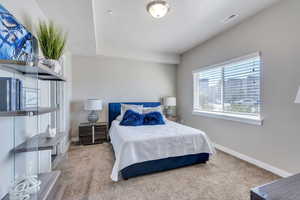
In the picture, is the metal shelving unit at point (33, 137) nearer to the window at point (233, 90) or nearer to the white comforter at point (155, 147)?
the white comforter at point (155, 147)

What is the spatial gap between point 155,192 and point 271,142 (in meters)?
2.04

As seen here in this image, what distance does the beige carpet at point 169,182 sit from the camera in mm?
1718

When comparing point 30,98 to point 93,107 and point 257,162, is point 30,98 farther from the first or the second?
point 257,162

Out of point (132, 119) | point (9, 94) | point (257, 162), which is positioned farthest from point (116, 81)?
point (257, 162)

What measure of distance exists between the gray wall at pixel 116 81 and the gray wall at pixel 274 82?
214cm

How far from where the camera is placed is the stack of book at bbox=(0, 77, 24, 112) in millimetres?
974

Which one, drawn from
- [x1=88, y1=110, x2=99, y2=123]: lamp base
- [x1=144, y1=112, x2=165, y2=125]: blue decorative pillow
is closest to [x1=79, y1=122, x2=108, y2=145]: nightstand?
[x1=88, y1=110, x2=99, y2=123]: lamp base

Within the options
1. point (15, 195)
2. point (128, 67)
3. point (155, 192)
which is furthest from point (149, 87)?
point (15, 195)

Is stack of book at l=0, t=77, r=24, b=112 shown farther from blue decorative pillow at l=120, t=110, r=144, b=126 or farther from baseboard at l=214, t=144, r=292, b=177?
baseboard at l=214, t=144, r=292, b=177

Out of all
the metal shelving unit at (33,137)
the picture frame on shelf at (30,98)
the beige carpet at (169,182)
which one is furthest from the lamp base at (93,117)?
the picture frame on shelf at (30,98)

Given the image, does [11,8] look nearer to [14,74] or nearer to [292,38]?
[14,74]

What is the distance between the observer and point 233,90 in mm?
2963

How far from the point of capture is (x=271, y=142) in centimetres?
225

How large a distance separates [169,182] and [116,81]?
311cm
